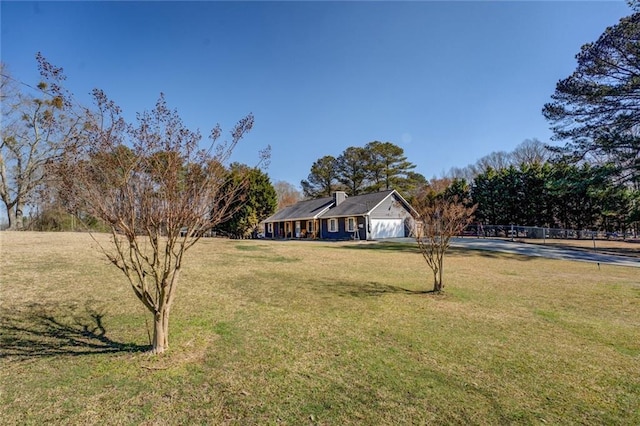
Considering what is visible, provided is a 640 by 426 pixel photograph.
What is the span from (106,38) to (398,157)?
37944 mm

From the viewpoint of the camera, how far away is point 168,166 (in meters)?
3.90

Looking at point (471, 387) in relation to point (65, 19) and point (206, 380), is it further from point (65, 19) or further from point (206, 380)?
point (65, 19)

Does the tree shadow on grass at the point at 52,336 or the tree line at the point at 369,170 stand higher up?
the tree line at the point at 369,170

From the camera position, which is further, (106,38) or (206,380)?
(106,38)

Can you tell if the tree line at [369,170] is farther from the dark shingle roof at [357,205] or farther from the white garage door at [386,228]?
the white garage door at [386,228]

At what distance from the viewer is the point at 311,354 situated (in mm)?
4332

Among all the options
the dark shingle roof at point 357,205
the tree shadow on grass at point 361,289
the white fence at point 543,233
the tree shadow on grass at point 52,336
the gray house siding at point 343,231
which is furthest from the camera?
the dark shingle roof at point 357,205

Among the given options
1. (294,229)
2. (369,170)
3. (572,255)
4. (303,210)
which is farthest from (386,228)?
(369,170)

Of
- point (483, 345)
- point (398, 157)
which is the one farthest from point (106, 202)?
point (398, 157)

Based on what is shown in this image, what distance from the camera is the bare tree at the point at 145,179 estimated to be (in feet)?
12.3

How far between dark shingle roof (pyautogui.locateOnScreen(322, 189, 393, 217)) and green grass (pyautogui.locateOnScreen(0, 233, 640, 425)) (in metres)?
19.3

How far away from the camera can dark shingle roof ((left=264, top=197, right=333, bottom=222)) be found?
3206 cm

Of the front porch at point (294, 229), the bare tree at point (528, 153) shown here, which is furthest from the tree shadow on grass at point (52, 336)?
the bare tree at point (528, 153)

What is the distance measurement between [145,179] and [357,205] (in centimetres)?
2615
